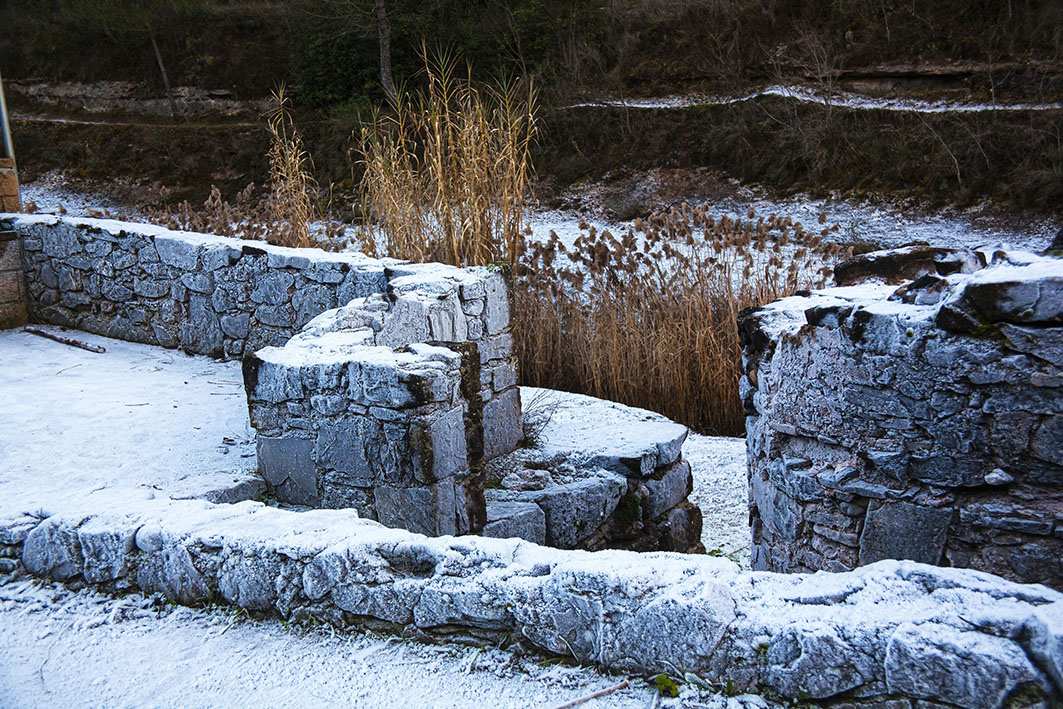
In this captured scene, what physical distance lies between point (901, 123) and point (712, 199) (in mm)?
Result: 2397

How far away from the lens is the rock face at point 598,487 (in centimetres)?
452

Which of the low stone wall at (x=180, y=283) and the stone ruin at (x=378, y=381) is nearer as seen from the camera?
the stone ruin at (x=378, y=381)

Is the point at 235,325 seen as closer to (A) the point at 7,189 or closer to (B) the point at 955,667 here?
(A) the point at 7,189

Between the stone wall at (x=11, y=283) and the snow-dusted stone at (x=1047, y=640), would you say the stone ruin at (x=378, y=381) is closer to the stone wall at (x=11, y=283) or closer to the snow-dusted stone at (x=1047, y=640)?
the stone wall at (x=11, y=283)

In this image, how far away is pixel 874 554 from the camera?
3.08m

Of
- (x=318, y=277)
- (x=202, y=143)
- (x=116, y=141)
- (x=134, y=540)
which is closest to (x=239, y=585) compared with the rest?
(x=134, y=540)

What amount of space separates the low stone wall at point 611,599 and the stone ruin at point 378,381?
0.94 m

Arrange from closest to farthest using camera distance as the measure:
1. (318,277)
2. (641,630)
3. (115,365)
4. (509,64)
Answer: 1. (641,630)
2. (318,277)
3. (115,365)
4. (509,64)

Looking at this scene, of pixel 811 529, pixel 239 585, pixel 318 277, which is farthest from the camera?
pixel 318 277

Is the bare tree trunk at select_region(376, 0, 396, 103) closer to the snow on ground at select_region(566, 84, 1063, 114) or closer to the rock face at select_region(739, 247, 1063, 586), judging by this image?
the snow on ground at select_region(566, 84, 1063, 114)

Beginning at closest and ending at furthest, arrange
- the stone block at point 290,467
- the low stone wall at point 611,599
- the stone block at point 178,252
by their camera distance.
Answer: the low stone wall at point 611,599, the stone block at point 290,467, the stone block at point 178,252

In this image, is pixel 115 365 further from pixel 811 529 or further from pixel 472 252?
pixel 811 529

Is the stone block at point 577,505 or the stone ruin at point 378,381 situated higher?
the stone ruin at point 378,381

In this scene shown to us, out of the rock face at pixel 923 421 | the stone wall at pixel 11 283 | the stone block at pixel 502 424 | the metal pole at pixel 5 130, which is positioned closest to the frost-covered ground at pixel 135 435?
the stone wall at pixel 11 283
